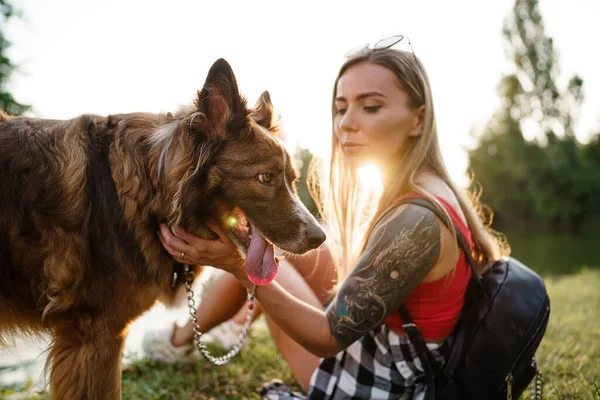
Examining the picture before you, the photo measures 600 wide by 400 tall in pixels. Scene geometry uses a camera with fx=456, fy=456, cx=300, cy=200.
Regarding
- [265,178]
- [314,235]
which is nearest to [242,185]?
[265,178]

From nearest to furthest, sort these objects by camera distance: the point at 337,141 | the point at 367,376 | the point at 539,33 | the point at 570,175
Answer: the point at 367,376, the point at 337,141, the point at 539,33, the point at 570,175

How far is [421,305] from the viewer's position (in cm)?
294

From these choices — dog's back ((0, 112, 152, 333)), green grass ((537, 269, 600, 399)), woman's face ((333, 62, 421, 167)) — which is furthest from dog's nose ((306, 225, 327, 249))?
Result: green grass ((537, 269, 600, 399))

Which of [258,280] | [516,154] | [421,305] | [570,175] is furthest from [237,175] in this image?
[570,175]

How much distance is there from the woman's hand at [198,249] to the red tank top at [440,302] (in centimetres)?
115

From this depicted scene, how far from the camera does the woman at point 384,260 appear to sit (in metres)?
2.67

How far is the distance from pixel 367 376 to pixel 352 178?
1546mm

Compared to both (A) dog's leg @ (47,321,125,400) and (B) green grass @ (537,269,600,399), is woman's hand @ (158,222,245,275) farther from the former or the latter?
(B) green grass @ (537,269,600,399)

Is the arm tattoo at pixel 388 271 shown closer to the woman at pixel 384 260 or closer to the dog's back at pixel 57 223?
the woman at pixel 384 260

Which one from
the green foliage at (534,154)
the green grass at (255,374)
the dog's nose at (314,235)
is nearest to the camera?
the dog's nose at (314,235)

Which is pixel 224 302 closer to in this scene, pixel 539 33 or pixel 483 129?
pixel 539 33

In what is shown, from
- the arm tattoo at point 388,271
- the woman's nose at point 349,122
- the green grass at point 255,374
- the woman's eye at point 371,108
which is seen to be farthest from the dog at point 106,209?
the green grass at point 255,374

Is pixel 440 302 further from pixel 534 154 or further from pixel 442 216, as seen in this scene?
pixel 534 154

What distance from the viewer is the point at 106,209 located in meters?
2.61
